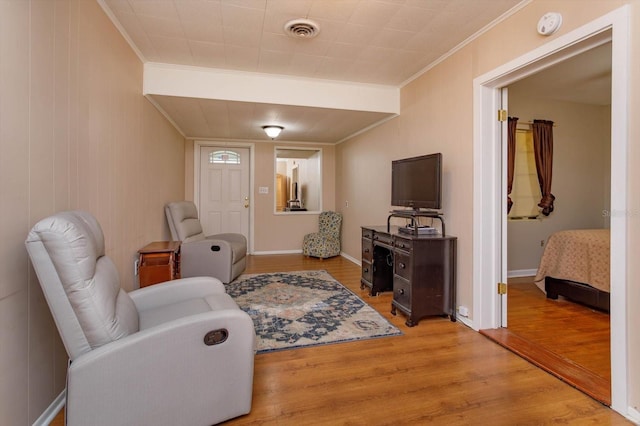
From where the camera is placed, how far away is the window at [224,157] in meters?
6.25

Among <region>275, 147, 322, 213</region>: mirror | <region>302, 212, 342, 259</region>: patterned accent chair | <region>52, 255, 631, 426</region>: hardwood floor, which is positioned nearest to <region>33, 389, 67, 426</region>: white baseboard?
<region>52, 255, 631, 426</region>: hardwood floor

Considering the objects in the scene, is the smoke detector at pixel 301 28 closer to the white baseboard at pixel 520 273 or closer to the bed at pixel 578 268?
the bed at pixel 578 268

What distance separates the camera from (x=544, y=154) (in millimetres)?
4516

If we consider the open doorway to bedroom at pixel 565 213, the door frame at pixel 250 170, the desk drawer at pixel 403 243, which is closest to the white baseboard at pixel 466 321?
the open doorway to bedroom at pixel 565 213

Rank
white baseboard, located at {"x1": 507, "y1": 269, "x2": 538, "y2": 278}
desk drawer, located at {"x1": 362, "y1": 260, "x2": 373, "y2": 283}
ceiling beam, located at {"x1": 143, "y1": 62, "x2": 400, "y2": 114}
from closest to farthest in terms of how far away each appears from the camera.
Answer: ceiling beam, located at {"x1": 143, "y1": 62, "x2": 400, "y2": 114} → desk drawer, located at {"x1": 362, "y1": 260, "x2": 373, "y2": 283} → white baseboard, located at {"x1": 507, "y1": 269, "x2": 538, "y2": 278}

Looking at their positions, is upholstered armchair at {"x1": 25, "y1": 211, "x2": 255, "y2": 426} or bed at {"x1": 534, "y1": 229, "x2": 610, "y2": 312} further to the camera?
bed at {"x1": 534, "y1": 229, "x2": 610, "y2": 312}

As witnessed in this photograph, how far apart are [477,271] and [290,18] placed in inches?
99.4

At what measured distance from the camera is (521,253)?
462cm

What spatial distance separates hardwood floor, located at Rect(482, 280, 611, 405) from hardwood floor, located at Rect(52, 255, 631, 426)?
4.3 inches

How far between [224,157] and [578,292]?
568cm

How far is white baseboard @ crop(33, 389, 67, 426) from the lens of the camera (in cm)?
158

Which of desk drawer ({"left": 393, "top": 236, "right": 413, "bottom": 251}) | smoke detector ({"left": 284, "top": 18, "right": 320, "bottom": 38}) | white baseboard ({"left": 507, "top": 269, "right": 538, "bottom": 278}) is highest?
smoke detector ({"left": 284, "top": 18, "right": 320, "bottom": 38})

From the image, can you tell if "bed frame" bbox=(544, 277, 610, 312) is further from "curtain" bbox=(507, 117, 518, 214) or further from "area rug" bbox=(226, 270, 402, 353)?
"area rug" bbox=(226, 270, 402, 353)

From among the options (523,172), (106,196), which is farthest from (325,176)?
(106,196)
